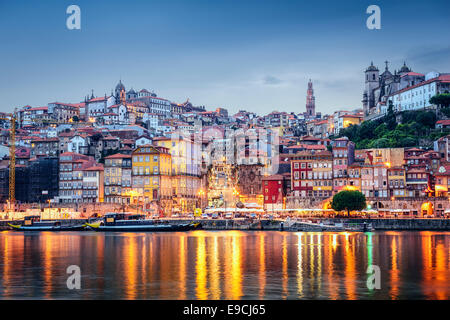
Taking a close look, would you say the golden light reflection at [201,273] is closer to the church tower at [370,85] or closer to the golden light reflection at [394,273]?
the golden light reflection at [394,273]

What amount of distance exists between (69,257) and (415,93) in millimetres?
86749

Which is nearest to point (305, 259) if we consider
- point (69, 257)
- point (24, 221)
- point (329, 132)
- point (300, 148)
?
point (69, 257)

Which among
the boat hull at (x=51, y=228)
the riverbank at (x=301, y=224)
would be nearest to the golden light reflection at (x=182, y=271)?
the riverbank at (x=301, y=224)

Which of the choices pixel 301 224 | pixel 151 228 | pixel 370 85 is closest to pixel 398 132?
pixel 301 224

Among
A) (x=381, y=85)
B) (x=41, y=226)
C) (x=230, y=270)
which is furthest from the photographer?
(x=381, y=85)

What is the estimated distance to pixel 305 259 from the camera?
36875mm

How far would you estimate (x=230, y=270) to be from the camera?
3184cm

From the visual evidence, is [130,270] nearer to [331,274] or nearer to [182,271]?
[182,271]

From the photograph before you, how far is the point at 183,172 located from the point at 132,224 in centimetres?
2012

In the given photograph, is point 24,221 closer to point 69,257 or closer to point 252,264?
point 69,257

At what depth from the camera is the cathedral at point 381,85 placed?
404ft

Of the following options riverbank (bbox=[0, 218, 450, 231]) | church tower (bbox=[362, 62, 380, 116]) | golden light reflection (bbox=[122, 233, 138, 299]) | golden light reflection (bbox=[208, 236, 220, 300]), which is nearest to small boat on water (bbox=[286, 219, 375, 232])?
riverbank (bbox=[0, 218, 450, 231])

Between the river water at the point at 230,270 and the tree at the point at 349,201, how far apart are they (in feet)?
72.7

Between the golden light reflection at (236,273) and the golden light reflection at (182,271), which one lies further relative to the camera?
the golden light reflection at (182,271)
